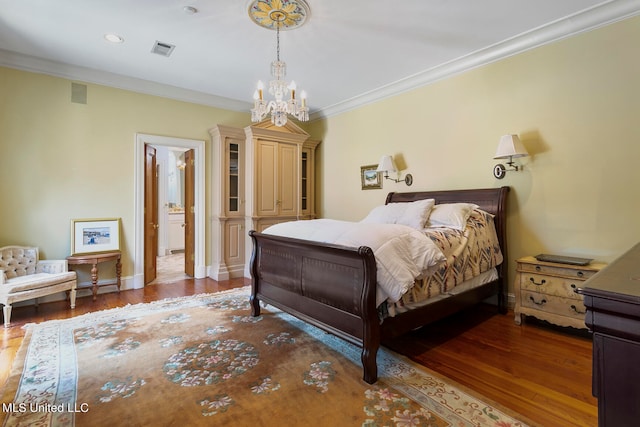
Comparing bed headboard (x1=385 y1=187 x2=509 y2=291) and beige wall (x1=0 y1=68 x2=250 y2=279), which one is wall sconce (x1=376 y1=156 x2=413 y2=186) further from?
beige wall (x1=0 y1=68 x2=250 y2=279)

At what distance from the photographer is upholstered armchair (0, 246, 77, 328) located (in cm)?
297

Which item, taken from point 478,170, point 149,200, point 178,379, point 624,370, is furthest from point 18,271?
point 478,170

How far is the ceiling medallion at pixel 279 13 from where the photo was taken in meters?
2.61

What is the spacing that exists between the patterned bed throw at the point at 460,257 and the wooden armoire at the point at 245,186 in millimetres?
2888

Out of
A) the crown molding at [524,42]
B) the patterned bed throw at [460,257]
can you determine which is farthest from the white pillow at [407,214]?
the crown molding at [524,42]

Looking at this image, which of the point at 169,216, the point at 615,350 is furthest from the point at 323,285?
the point at 169,216

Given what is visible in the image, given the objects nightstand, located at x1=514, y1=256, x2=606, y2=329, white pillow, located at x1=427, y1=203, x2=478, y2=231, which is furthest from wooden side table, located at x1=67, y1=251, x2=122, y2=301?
nightstand, located at x1=514, y1=256, x2=606, y2=329

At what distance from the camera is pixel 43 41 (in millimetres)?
3223

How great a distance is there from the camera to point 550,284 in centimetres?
274

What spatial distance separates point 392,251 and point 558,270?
5.65 ft

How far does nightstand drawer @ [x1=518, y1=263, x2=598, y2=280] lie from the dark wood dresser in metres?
2.31

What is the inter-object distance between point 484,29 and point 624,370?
330 centimetres

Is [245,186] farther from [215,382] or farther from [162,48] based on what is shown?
[215,382]

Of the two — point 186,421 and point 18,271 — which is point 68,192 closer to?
point 18,271
